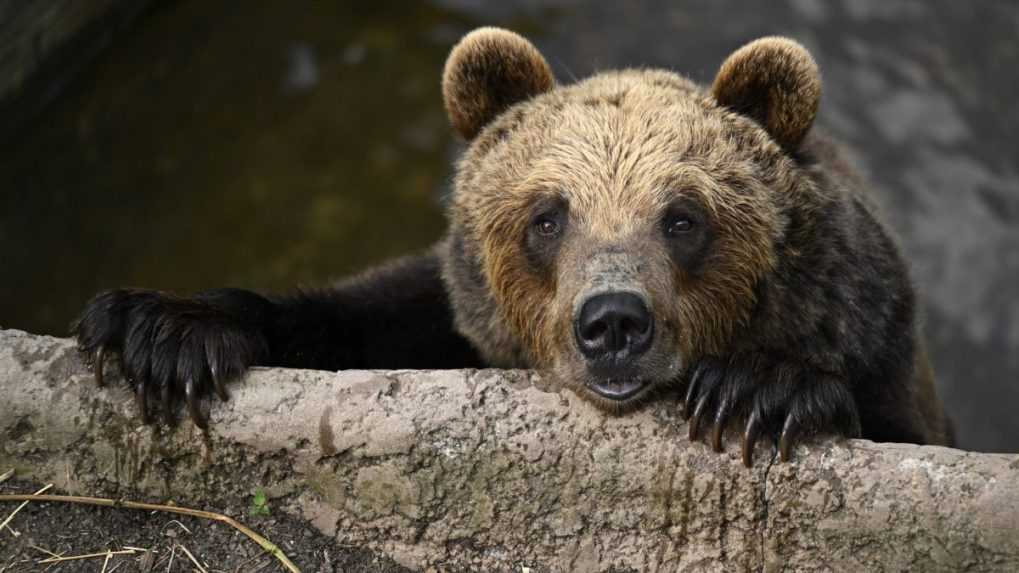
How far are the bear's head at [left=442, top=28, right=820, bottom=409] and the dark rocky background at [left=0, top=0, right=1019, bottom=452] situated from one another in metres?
5.27

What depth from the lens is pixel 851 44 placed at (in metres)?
12.8

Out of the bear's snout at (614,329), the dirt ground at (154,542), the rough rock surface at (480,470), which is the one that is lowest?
the dirt ground at (154,542)

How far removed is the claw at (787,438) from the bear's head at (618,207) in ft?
1.54

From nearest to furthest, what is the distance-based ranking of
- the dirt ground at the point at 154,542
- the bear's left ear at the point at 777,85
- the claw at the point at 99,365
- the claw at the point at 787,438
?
1. the claw at the point at 787,438
2. the dirt ground at the point at 154,542
3. the claw at the point at 99,365
4. the bear's left ear at the point at 777,85

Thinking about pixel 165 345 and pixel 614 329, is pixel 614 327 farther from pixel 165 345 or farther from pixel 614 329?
pixel 165 345

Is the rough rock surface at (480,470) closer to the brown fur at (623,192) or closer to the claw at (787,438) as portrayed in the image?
the claw at (787,438)

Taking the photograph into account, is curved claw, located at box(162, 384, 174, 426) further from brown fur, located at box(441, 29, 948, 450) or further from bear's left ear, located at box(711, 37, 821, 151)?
bear's left ear, located at box(711, 37, 821, 151)

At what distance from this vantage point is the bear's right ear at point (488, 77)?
6180mm

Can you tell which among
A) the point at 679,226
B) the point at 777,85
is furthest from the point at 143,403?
the point at 777,85

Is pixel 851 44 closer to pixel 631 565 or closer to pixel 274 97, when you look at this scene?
pixel 274 97

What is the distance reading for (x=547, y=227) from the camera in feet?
18.5

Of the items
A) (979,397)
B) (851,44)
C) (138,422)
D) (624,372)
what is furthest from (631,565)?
(851,44)

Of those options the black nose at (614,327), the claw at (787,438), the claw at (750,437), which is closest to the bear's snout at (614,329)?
the black nose at (614,327)

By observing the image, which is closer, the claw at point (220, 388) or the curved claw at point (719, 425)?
the curved claw at point (719, 425)
